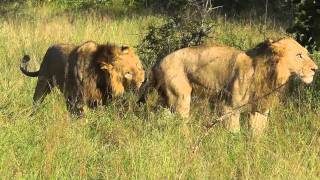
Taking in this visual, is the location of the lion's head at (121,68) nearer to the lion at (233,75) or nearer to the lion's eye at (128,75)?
the lion's eye at (128,75)

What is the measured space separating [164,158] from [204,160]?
0.34 metres

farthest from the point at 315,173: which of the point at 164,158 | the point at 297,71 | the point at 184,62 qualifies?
the point at 184,62

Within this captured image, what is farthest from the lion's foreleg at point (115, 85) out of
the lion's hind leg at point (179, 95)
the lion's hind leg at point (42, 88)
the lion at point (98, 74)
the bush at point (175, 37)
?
the bush at point (175, 37)

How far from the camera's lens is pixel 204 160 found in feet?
15.0

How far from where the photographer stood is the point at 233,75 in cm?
609

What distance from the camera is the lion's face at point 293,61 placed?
5.71 metres

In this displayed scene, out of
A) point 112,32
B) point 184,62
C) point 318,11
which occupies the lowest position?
point 112,32

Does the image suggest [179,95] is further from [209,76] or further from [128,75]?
[128,75]

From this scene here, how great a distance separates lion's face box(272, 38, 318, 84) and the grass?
0.40 meters

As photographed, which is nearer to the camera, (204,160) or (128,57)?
(204,160)

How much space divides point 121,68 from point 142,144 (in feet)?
4.65

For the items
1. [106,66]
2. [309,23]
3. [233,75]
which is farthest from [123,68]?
[309,23]

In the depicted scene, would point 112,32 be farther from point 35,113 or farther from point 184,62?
point 35,113

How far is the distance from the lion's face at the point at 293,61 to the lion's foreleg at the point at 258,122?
447mm
